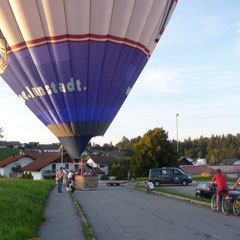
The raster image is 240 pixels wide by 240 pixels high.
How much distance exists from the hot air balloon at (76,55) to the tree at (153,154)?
3400 cm

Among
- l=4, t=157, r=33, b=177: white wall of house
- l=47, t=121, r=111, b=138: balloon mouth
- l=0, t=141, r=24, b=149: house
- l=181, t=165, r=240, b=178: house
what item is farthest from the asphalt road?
l=0, t=141, r=24, b=149: house

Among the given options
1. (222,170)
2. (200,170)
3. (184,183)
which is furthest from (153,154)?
(184,183)

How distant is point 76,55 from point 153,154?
38231 millimetres

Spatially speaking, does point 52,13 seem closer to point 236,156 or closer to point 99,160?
point 99,160

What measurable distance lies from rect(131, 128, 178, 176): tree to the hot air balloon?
3400 cm

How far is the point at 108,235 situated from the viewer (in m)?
9.08

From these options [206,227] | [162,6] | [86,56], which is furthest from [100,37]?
[206,227]

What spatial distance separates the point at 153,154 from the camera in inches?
2208

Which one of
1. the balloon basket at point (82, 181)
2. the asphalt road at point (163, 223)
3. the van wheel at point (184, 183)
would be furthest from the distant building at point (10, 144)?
the asphalt road at point (163, 223)

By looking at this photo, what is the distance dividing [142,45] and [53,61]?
565cm

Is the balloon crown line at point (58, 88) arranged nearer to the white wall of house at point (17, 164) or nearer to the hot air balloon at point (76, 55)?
the hot air balloon at point (76, 55)

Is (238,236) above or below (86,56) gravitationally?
below

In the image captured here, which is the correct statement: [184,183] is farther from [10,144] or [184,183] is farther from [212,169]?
[10,144]

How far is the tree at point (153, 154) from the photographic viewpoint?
5591cm
